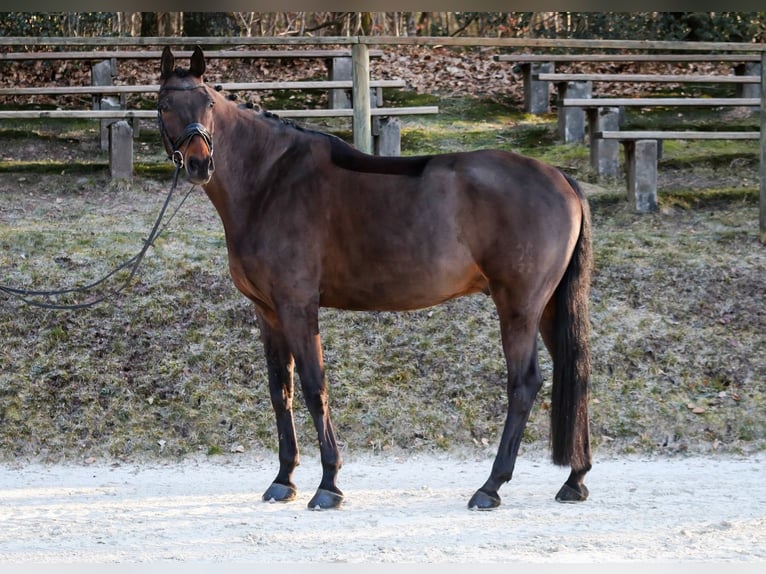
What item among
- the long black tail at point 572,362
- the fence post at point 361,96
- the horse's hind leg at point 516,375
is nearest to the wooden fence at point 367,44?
the fence post at point 361,96

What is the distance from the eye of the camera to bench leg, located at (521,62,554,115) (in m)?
14.8

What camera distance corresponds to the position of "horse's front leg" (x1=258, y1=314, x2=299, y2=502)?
641 centimetres

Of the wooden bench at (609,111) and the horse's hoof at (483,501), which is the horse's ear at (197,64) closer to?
the horse's hoof at (483,501)

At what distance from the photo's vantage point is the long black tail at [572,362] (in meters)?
6.18

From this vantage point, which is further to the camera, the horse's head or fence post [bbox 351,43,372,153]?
fence post [bbox 351,43,372,153]

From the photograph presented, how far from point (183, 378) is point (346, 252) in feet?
7.77

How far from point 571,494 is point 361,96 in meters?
4.96

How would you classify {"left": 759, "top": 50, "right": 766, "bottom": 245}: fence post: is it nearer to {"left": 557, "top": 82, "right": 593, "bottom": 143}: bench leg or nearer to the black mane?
{"left": 557, "top": 82, "right": 593, "bottom": 143}: bench leg

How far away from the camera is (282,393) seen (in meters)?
6.48

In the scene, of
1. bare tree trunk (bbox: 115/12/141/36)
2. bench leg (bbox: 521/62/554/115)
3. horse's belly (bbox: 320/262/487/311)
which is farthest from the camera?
bare tree trunk (bbox: 115/12/141/36)

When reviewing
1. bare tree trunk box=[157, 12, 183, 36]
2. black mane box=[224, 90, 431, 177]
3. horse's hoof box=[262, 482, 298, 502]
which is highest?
bare tree trunk box=[157, 12, 183, 36]

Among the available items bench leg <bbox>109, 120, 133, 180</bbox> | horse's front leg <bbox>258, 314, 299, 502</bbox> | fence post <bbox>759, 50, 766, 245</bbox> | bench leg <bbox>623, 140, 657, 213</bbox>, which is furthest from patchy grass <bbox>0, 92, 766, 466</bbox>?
horse's front leg <bbox>258, 314, 299, 502</bbox>

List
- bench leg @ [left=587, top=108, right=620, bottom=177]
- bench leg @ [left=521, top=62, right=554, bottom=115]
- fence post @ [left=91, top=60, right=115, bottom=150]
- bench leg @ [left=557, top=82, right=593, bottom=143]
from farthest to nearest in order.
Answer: bench leg @ [left=521, top=62, right=554, bottom=115], bench leg @ [left=557, top=82, right=593, bottom=143], fence post @ [left=91, top=60, right=115, bottom=150], bench leg @ [left=587, top=108, right=620, bottom=177]

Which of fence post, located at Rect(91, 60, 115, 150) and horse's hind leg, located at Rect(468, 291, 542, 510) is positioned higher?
fence post, located at Rect(91, 60, 115, 150)
